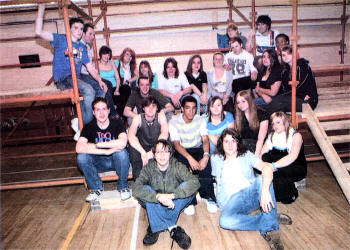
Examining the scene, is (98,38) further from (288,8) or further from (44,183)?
(288,8)

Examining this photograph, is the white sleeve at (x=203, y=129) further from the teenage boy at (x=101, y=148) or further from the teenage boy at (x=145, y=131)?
the teenage boy at (x=101, y=148)

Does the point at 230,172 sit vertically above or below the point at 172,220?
above

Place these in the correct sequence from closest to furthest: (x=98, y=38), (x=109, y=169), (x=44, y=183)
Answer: (x=109, y=169), (x=44, y=183), (x=98, y=38)

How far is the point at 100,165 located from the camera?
3.74m

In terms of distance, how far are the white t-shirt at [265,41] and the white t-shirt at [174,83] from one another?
1.73m

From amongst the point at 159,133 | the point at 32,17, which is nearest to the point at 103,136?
the point at 159,133

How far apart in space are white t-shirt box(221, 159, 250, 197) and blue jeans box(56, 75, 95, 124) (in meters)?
2.17

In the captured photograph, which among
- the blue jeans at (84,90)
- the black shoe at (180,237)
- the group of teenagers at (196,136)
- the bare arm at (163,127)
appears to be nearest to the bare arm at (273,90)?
the group of teenagers at (196,136)

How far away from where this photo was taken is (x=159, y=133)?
Answer: 12.5 feet

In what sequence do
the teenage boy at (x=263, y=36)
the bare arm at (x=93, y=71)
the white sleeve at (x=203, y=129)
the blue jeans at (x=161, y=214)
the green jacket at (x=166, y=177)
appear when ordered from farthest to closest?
the teenage boy at (x=263, y=36), the bare arm at (x=93, y=71), the white sleeve at (x=203, y=129), the green jacket at (x=166, y=177), the blue jeans at (x=161, y=214)

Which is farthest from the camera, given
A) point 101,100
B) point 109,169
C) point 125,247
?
point 109,169

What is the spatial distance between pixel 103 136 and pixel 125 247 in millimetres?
1385

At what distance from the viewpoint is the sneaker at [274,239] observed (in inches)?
104

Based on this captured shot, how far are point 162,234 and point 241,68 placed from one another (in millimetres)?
3032
